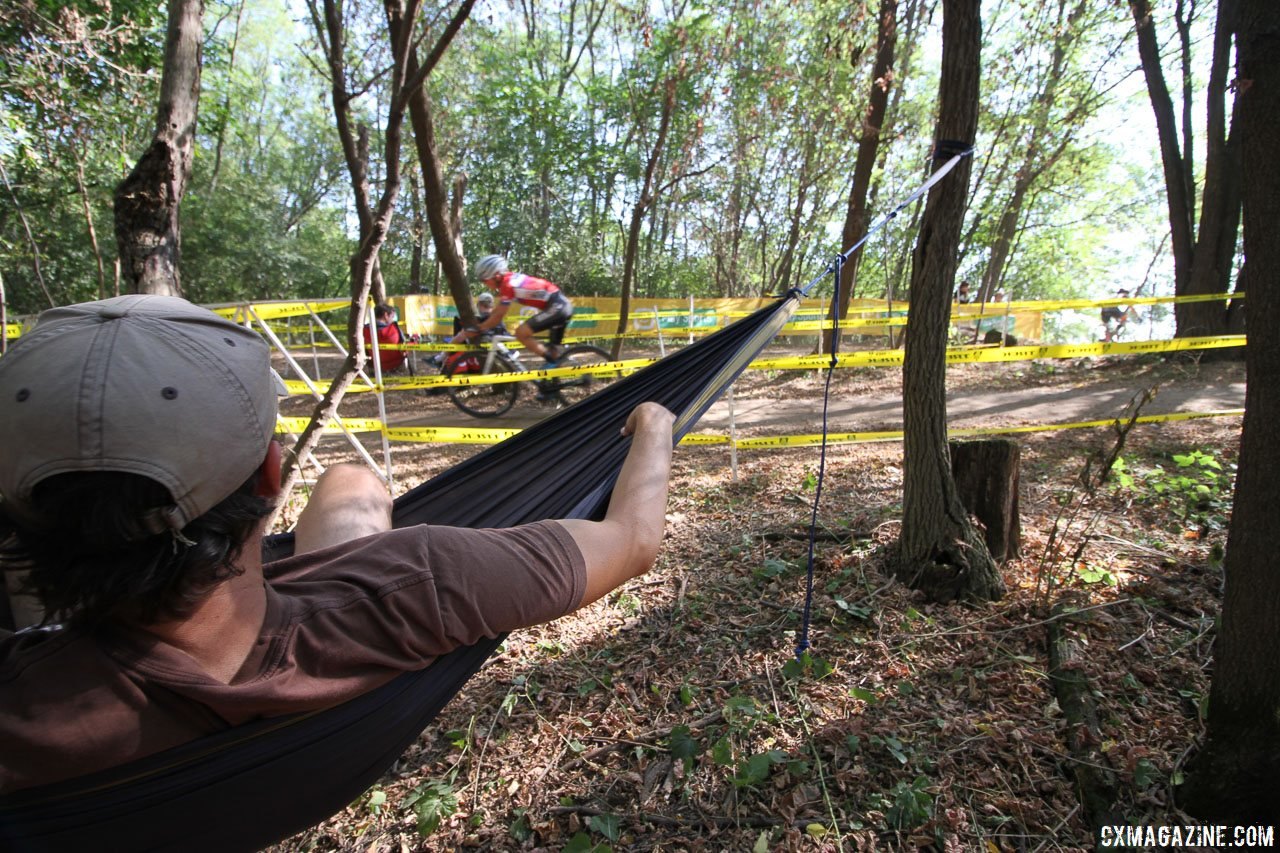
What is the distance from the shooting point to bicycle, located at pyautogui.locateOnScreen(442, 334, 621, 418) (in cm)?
643

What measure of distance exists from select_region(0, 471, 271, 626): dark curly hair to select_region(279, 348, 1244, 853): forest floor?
43.7 inches

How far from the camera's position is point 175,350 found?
65cm

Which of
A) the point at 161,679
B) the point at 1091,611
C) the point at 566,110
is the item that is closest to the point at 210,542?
the point at 161,679

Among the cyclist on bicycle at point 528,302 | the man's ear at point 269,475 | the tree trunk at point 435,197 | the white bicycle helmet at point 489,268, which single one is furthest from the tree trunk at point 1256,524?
the tree trunk at point 435,197

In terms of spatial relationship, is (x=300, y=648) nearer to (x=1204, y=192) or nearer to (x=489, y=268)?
(x=489, y=268)

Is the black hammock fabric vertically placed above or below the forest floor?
above

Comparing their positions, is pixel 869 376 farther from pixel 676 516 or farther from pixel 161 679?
pixel 161 679

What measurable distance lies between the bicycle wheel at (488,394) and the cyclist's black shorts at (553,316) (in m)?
0.52

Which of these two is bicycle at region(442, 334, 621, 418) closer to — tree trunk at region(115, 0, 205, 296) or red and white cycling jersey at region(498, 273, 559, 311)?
red and white cycling jersey at region(498, 273, 559, 311)

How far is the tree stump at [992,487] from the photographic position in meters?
2.28

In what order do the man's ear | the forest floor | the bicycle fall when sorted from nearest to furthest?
1. the man's ear
2. the forest floor
3. the bicycle

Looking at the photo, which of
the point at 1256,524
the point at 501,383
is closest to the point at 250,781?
the point at 1256,524

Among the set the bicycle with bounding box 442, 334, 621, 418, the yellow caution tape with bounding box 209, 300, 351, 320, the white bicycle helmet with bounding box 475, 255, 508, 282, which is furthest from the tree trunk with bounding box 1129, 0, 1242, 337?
the yellow caution tape with bounding box 209, 300, 351, 320

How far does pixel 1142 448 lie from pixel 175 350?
495 cm
